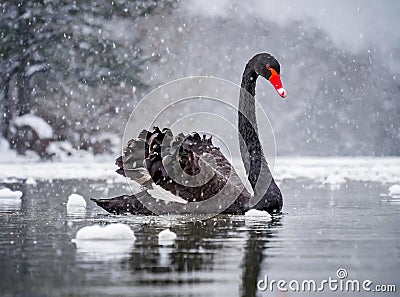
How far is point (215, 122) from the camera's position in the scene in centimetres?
2623

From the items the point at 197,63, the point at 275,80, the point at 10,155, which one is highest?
the point at 197,63

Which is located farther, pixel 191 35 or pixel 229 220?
pixel 191 35

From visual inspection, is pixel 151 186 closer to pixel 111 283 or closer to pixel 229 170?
pixel 229 170

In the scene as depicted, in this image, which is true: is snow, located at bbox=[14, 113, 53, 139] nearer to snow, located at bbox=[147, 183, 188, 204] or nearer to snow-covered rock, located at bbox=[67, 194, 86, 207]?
snow-covered rock, located at bbox=[67, 194, 86, 207]

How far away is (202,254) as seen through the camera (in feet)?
10.1

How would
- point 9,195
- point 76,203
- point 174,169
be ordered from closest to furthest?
point 174,169, point 76,203, point 9,195

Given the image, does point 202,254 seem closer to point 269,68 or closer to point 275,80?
point 275,80

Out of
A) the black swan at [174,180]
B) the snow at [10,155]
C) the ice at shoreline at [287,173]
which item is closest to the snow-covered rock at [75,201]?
the black swan at [174,180]

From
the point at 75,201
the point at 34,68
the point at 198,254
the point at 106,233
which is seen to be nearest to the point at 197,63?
the point at 34,68

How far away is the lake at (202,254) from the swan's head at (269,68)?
0.85 meters

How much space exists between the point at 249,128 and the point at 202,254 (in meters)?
2.59

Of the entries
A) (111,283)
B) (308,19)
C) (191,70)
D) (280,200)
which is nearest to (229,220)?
(280,200)

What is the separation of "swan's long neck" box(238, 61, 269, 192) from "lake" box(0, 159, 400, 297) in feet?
1.69

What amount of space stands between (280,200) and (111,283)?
8.57 feet
